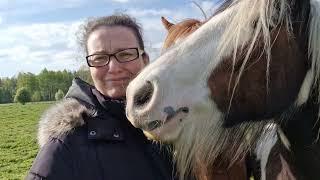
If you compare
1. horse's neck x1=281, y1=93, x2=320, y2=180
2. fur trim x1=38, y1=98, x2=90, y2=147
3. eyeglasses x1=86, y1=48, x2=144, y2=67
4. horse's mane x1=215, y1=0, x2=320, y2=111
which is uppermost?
horse's mane x1=215, y1=0, x2=320, y2=111

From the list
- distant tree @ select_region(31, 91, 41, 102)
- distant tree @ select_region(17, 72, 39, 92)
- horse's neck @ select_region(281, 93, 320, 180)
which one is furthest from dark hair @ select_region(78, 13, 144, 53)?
distant tree @ select_region(17, 72, 39, 92)

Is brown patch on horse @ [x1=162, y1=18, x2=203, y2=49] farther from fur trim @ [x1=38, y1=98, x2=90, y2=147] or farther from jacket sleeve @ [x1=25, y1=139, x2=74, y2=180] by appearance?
jacket sleeve @ [x1=25, y1=139, x2=74, y2=180]

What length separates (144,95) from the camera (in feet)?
7.84

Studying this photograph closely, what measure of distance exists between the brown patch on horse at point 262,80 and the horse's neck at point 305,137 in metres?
0.16

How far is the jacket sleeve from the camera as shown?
97.1 inches

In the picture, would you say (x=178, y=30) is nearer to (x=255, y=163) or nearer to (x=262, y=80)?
(x=255, y=163)

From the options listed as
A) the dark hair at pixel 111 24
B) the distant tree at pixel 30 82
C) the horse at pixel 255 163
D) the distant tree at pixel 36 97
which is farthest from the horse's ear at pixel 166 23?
the distant tree at pixel 30 82

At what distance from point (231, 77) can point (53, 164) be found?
1043 mm

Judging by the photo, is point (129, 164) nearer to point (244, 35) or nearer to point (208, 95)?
point (208, 95)

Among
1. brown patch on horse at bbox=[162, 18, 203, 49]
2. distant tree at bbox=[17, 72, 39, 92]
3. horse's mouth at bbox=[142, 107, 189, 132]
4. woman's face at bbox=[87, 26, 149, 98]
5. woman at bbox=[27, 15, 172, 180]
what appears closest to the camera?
horse's mouth at bbox=[142, 107, 189, 132]

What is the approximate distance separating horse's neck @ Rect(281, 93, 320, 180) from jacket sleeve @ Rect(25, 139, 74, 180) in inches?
47.9

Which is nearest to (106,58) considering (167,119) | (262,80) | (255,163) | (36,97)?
→ (167,119)

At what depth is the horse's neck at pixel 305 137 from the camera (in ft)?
8.73

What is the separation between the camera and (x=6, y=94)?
324 feet
